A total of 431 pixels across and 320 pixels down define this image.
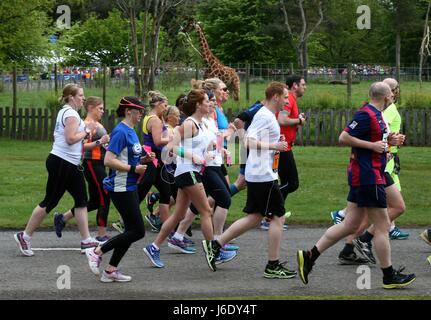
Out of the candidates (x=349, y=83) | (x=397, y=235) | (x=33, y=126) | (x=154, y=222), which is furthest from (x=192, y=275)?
(x=349, y=83)

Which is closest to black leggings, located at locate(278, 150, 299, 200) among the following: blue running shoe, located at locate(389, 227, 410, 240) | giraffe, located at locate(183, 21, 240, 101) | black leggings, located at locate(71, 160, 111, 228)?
blue running shoe, located at locate(389, 227, 410, 240)

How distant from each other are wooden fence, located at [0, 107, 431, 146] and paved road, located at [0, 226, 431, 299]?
46.9 feet

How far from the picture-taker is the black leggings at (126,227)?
31.3 feet

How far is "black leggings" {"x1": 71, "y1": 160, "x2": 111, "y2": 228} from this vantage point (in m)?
11.9

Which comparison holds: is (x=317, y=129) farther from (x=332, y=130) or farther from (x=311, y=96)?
(x=311, y=96)

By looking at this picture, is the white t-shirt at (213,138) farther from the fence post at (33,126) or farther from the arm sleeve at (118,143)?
the fence post at (33,126)

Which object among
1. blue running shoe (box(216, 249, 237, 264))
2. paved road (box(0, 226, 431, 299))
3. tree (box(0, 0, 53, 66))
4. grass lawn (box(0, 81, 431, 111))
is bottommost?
paved road (box(0, 226, 431, 299))

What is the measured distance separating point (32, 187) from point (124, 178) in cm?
736

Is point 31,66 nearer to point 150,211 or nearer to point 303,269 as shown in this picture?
point 150,211

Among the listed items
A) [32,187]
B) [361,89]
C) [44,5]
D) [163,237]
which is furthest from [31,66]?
[163,237]

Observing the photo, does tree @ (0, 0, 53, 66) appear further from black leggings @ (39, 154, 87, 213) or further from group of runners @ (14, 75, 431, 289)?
black leggings @ (39, 154, 87, 213)

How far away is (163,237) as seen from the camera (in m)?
10.6

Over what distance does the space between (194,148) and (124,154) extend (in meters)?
0.91
